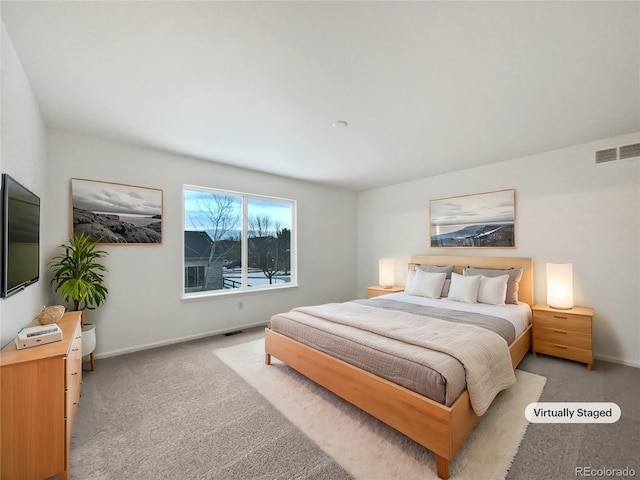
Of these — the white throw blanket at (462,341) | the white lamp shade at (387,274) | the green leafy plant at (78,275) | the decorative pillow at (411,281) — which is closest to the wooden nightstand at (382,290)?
the white lamp shade at (387,274)

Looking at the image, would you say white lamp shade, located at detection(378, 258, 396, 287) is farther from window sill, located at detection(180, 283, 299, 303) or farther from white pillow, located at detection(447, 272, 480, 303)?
window sill, located at detection(180, 283, 299, 303)

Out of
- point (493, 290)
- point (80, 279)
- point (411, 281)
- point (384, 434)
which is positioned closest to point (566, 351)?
point (493, 290)

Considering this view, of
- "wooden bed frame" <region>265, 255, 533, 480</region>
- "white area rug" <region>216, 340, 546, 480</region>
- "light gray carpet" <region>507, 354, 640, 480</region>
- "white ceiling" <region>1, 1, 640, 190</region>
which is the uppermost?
"white ceiling" <region>1, 1, 640, 190</region>

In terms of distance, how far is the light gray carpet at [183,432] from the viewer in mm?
1631

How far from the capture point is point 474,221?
425cm

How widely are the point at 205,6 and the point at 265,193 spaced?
127 inches

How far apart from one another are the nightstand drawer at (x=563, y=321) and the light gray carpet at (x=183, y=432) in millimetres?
2942

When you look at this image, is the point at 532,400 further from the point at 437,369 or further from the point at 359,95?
the point at 359,95

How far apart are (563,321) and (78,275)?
514 cm

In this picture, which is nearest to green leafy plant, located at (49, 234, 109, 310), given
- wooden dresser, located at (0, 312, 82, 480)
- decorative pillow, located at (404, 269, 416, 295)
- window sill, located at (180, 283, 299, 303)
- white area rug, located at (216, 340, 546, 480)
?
window sill, located at (180, 283, 299, 303)

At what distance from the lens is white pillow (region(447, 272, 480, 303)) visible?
359 cm

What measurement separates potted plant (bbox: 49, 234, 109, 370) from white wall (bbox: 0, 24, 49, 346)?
206 millimetres

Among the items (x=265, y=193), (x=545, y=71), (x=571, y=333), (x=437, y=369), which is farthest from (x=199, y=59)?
(x=571, y=333)

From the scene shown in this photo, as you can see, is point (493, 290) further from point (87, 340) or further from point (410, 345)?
point (87, 340)
